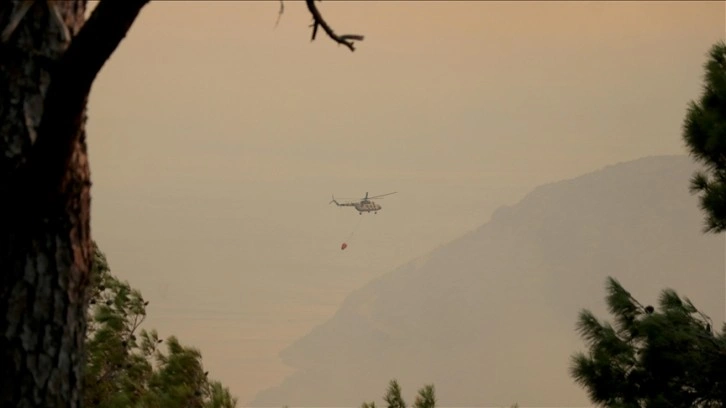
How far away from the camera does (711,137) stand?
383 inches

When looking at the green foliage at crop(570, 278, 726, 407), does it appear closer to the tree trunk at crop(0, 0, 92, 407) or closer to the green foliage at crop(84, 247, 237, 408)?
the green foliage at crop(84, 247, 237, 408)

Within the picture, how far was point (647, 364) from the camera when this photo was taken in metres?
9.34

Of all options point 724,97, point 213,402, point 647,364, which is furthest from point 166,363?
point 724,97

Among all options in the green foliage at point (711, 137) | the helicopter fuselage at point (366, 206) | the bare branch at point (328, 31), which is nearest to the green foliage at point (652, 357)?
the green foliage at point (711, 137)

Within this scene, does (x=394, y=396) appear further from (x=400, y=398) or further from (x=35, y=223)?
(x=35, y=223)

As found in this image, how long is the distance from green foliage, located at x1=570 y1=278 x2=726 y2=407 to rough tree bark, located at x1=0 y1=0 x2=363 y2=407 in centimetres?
693

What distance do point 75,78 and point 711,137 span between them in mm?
7923

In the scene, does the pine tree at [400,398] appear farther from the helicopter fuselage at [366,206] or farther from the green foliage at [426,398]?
the helicopter fuselage at [366,206]

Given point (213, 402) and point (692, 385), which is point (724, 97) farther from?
point (213, 402)

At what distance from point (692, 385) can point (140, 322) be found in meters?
5.31

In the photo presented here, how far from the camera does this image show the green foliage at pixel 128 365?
32.6 feet

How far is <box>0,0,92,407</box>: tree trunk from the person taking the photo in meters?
2.78

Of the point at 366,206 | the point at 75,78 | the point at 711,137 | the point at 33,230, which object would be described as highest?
the point at 366,206

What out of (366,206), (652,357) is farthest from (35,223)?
(366,206)
